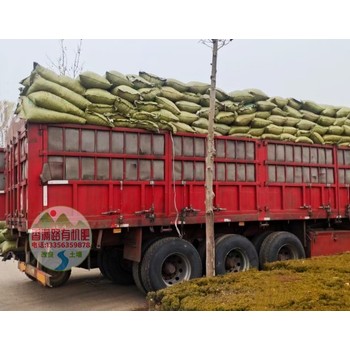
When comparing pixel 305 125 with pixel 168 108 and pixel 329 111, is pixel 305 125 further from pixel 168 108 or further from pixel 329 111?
pixel 168 108

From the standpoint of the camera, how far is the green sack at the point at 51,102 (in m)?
5.54

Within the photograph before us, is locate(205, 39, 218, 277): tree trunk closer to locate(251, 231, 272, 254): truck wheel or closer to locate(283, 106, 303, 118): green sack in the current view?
locate(251, 231, 272, 254): truck wheel

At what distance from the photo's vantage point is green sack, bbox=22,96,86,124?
5.46m

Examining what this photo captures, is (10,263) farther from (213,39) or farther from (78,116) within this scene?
(213,39)

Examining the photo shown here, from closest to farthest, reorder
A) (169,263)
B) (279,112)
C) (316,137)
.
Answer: (169,263), (279,112), (316,137)

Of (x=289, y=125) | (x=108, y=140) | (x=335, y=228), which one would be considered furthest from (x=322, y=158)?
(x=108, y=140)

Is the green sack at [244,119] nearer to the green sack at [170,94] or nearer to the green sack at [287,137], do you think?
the green sack at [287,137]

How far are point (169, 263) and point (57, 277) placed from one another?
180 cm

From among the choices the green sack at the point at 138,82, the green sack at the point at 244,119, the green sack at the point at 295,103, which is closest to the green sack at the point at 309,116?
the green sack at the point at 295,103

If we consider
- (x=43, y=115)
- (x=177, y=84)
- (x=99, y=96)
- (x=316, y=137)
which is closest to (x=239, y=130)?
(x=177, y=84)

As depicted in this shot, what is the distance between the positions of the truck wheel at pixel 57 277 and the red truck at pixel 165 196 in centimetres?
2

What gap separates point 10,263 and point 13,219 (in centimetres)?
485

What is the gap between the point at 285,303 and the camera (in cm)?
395

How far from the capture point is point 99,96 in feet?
19.8
